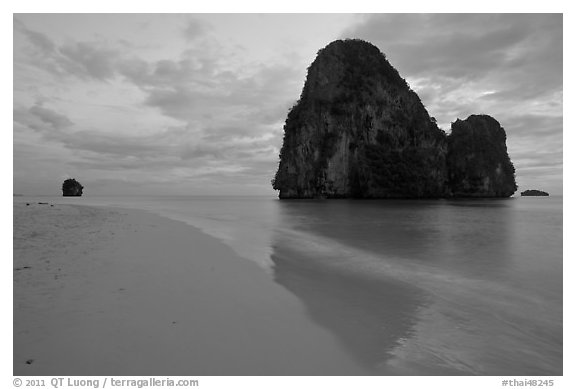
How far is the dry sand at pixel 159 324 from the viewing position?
10.9ft

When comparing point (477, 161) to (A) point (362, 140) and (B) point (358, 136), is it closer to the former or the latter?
(A) point (362, 140)

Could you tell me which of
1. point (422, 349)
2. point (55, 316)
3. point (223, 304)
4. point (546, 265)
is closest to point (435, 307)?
point (422, 349)

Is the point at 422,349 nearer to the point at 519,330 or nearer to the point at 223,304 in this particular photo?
the point at 519,330

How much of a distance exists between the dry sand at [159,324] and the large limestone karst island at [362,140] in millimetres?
70376

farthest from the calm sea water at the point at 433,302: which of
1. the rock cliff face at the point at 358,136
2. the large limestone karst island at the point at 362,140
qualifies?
the large limestone karst island at the point at 362,140

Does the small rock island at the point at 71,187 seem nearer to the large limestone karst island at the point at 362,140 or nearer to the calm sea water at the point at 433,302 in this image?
the large limestone karst island at the point at 362,140

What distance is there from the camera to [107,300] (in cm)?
498

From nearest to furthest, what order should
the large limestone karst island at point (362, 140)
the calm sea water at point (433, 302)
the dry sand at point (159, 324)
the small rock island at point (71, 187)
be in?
the dry sand at point (159, 324) → the calm sea water at point (433, 302) → the large limestone karst island at point (362, 140) → the small rock island at point (71, 187)

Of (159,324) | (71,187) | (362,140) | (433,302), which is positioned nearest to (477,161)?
(362,140)

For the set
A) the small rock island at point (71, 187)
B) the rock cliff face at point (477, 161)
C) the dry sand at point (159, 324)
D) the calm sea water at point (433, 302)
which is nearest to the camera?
the dry sand at point (159, 324)

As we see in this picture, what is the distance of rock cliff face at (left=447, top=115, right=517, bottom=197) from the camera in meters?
96.4

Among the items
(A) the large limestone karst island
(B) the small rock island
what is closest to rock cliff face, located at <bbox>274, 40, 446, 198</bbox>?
(A) the large limestone karst island

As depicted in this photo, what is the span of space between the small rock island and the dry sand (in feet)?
451

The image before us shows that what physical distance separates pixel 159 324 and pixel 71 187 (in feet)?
475
